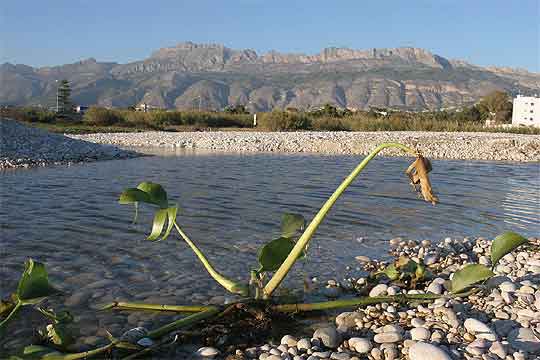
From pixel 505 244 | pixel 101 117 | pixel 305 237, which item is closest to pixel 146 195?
pixel 305 237

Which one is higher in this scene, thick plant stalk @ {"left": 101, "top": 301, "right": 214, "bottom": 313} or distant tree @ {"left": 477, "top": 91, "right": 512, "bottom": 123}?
distant tree @ {"left": 477, "top": 91, "right": 512, "bottom": 123}

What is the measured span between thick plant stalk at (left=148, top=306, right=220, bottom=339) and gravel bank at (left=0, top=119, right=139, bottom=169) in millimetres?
11204

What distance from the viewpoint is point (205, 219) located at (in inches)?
272

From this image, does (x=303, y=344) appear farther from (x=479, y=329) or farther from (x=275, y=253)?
(x=479, y=329)

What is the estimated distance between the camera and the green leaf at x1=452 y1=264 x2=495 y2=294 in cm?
331

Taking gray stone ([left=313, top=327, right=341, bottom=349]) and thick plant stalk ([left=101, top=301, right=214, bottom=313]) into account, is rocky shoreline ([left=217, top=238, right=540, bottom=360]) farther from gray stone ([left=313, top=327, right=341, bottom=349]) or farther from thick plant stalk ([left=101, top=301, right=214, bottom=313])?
thick plant stalk ([left=101, top=301, right=214, bottom=313])

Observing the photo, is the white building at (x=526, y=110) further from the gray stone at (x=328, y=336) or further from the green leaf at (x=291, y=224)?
the gray stone at (x=328, y=336)

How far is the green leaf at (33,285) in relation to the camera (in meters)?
2.70

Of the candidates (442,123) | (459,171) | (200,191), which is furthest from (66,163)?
(442,123)

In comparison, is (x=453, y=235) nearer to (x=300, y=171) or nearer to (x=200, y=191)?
(x=200, y=191)

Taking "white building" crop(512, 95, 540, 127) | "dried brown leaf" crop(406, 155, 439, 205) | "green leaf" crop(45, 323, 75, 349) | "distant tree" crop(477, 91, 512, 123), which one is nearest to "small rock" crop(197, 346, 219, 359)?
"green leaf" crop(45, 323, 75, 349)

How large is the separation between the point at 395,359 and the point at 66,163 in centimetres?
1285

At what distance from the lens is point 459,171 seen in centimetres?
1427

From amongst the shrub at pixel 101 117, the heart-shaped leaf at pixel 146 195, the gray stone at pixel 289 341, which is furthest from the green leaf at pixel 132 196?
the shrub at pixel 101 117
